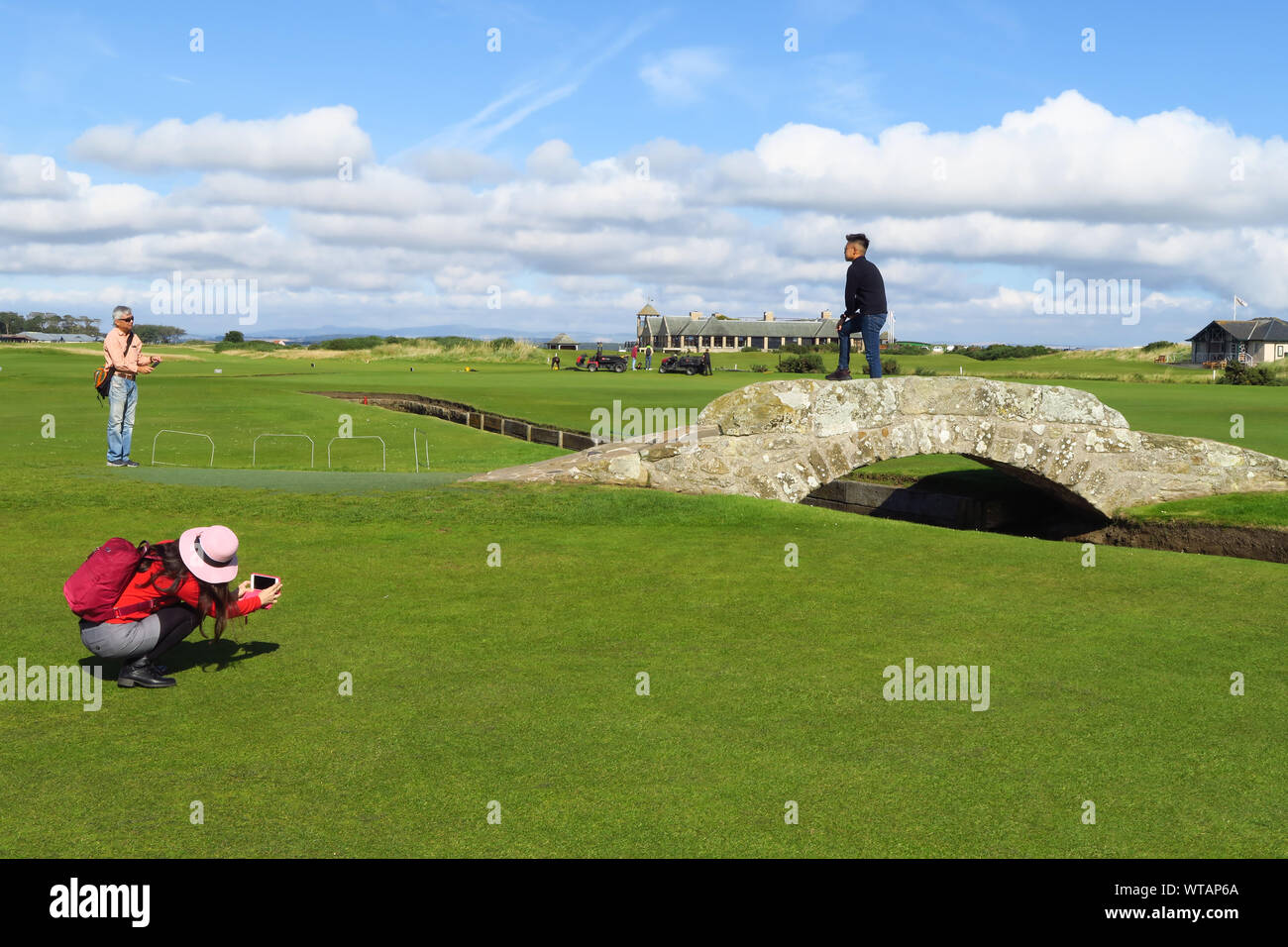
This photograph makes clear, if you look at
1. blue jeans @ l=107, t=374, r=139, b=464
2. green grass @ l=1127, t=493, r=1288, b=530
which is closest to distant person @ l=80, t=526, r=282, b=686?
blue jeans @ l=107, t=374, r=139, b=464

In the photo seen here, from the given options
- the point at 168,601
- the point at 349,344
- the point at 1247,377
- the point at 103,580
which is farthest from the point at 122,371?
the point at 349,344

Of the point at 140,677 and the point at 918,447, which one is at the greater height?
the point at 918,447

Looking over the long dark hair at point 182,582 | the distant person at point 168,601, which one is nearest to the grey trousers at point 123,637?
the distant person at point 168,601

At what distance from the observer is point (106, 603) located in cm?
743

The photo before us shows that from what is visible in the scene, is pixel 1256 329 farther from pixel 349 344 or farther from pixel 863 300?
pixel 863 300

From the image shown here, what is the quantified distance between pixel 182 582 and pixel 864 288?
43.3 feet

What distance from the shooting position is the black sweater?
17.8m

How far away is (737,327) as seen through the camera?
179000 mm

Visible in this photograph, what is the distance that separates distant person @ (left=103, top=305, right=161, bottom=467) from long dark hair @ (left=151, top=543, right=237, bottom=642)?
11.5 meters

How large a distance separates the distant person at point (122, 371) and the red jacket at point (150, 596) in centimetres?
1147

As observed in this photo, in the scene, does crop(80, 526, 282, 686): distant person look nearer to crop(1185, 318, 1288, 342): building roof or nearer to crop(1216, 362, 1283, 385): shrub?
crop(1216, 362, 1283, 385): shrub
